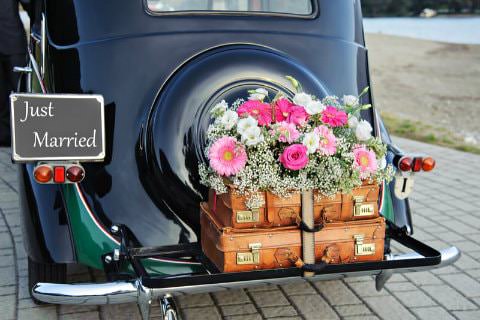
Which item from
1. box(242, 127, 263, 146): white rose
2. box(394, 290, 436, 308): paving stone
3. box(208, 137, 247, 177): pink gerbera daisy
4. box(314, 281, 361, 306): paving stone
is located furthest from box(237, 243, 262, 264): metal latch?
box(394, 290, 436, 308): paving stone

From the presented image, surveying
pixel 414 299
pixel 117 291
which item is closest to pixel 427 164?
pixel 414 299

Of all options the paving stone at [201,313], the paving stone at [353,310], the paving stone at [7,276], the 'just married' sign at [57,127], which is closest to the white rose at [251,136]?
the 'just married' sign at [57,127]

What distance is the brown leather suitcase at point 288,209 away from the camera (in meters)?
2.55

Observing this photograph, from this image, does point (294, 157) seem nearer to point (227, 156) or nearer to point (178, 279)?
point (227, 156)

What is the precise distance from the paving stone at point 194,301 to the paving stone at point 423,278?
49.2 inches

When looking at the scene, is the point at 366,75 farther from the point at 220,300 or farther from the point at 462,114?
the point at 462,114

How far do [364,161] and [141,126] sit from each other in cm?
110

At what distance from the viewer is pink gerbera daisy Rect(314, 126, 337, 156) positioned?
2.52 metres

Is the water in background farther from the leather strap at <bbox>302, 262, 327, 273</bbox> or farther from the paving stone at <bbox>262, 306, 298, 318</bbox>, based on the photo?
the leather strap at <bbox>302, 262, 327, 273</bbox>

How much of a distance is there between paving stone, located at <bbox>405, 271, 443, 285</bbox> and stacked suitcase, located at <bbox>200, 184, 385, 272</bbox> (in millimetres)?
1172

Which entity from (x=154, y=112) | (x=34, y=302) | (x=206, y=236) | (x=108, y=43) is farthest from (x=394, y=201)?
(x=34, y=302)

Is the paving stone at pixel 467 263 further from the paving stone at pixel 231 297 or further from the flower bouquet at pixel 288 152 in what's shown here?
the flower bouquet at pixel 288 152

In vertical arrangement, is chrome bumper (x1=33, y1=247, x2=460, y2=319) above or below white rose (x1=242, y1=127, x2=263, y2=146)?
below

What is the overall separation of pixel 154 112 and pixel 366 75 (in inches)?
50.1
